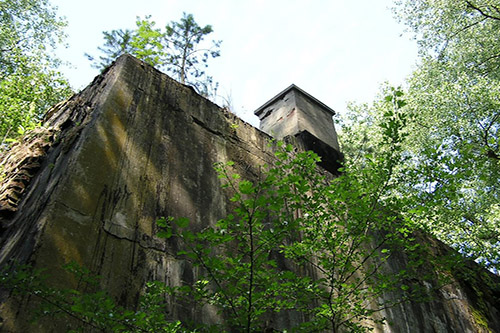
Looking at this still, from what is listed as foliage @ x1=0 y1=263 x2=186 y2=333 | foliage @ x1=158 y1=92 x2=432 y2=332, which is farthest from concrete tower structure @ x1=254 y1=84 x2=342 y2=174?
foliage @ x1=0 y1=263 x2=186 y2=333

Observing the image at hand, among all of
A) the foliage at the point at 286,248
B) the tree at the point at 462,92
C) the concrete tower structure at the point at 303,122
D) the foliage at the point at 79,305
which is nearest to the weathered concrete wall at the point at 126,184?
the foliage at the point at 79,305

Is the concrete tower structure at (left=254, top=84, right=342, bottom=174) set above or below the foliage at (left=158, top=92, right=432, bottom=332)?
above

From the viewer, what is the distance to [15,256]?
2752mm

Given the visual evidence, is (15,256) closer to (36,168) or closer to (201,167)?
(36,168)

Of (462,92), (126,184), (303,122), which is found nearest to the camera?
(126,184)

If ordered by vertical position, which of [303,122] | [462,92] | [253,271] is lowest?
[253,271]

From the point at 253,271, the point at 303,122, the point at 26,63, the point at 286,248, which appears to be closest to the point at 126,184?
the point at 253,271

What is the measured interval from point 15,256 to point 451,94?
483 inches

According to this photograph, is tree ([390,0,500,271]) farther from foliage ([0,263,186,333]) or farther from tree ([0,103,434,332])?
foliage ([0,263,186,333])

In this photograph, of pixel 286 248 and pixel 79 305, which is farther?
pixel 286 248

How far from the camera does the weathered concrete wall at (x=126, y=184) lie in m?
2.93

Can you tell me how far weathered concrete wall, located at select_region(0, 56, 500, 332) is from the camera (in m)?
2.93

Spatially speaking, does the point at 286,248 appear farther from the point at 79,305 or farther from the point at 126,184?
the point at 79,305

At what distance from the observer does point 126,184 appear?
3.58 meters
